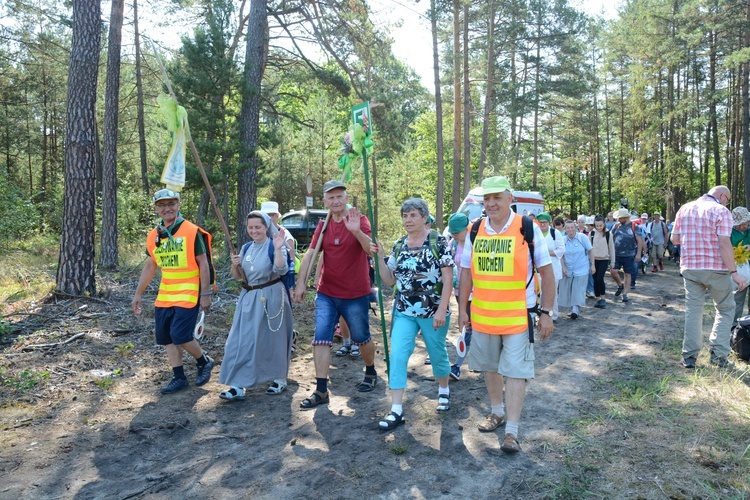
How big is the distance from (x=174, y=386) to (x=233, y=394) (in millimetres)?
686

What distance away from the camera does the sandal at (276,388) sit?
5230 mm

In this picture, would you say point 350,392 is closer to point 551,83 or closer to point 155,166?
point 155,166

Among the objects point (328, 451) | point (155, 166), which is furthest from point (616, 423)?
point (155, 166)

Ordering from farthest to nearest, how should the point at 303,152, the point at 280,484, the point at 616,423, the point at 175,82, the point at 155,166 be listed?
the point at 303,152
the point at 155,166
the point at 175,82
the point at 616,423
the point at 280,484

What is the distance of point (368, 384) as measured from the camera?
529cm

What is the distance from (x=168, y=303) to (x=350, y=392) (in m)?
2.00

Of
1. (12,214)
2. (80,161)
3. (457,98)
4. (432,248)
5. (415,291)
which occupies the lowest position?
(415,291)

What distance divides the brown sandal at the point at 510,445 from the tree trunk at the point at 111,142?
9533 millimetres

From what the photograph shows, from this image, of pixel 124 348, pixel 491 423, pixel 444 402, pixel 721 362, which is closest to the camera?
pixel 491 423

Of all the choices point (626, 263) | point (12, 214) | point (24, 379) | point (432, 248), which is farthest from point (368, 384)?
point (12, 214)

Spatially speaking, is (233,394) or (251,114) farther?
(251,114)

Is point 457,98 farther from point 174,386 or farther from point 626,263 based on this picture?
point 174,386

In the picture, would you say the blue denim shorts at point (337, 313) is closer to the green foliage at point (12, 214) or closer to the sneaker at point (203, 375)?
the sneaker at point (203, 375)

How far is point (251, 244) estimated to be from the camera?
17.3 feet
